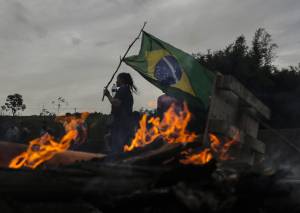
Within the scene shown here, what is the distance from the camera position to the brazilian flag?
366 inches

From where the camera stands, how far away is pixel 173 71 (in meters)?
9.86

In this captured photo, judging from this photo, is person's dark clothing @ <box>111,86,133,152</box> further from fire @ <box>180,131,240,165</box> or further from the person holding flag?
fire @ <box>180,131,240,165</box>

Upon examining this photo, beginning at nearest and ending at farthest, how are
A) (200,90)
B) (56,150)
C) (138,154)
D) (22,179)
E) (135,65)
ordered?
(22,179) → (138,154) → (56,150) → (200,90) → (135,65)

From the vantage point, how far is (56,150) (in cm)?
664

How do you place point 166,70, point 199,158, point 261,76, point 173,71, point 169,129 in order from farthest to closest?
1. point 261,76
2. point 166,70
3. point 173,71
4. point 169,129
5. point 199,158

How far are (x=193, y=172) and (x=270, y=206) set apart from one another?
1.74m

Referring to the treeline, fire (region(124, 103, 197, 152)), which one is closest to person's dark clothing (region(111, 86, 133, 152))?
fire (region(124, 103, 197, 152))

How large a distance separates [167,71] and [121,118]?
66.8 inches

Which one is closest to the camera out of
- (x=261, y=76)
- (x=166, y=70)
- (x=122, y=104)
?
(x=122, y=104)

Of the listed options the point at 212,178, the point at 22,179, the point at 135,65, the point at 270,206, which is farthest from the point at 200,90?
the point at 22,179

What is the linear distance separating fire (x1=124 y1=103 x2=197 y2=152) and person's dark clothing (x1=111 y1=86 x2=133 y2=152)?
0.74 m

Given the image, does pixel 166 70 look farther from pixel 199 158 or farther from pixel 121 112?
pixel 199 158

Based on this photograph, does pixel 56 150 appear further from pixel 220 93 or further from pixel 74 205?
pixel 220 93

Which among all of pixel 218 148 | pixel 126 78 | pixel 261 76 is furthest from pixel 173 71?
pixel 261 76
